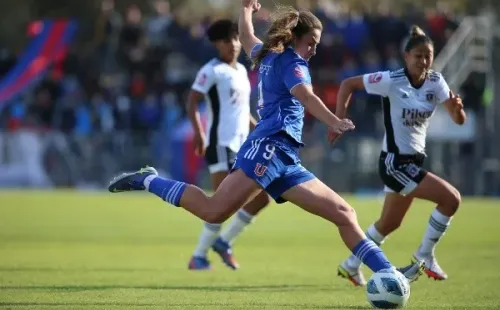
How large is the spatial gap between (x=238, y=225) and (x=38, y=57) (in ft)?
64.4

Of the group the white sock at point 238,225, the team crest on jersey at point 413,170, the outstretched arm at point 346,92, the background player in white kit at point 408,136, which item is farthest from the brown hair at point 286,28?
the white sock at point 238,225

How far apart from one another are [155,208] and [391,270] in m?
15.3

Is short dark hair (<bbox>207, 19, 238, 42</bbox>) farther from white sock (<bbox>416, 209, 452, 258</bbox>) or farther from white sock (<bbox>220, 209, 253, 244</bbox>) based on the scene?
white sock (<bbox>416, 209, 452, 258</bbox>)

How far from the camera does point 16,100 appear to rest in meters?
30.4

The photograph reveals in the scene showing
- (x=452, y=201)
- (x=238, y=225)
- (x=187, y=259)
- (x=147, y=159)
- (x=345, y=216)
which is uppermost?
(x=345, y=216)

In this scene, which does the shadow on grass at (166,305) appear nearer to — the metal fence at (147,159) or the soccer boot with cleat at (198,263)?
the soccer boot with cleat at (198,263)

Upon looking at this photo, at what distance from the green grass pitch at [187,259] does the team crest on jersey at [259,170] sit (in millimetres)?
1068

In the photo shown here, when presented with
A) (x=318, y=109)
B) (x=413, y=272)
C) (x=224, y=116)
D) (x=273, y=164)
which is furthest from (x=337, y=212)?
(x=224, y=116)

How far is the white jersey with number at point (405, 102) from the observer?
11.1 metres

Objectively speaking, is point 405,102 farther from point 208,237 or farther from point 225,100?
point 208,237

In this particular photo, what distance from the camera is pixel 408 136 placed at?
442 inches

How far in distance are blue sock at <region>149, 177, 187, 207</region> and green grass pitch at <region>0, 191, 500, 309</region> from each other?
85 cm

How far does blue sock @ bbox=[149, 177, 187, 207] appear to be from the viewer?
30.9ft

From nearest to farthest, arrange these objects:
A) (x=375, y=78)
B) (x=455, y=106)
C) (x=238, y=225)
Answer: (x=455, y=106)
(x=375, y=78)
(x=238, y=225)
